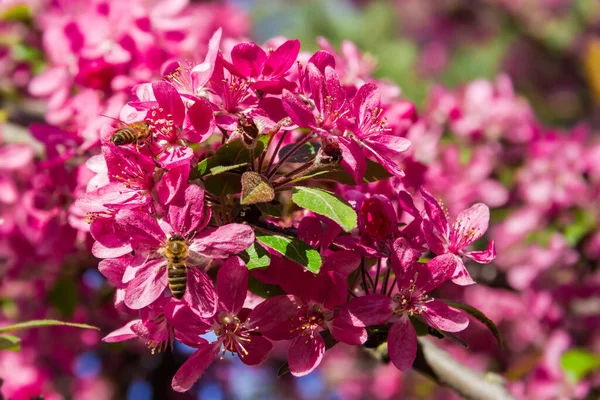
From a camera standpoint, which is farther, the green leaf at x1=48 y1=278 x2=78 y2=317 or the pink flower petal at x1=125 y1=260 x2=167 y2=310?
the green leaf at x1=48 y1=278 x2=78 y2=317

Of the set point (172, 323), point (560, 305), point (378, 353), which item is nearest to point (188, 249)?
point (172, 323)

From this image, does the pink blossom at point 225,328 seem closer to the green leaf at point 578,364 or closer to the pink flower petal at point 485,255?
the pink flower petal at point 485,255

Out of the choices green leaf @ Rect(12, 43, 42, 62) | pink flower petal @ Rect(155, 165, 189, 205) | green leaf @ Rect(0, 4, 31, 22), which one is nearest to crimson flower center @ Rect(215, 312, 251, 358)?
pink flower petal @ Rect(155, 165, 189, 205)

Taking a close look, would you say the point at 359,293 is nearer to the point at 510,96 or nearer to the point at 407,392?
the point at 510,96

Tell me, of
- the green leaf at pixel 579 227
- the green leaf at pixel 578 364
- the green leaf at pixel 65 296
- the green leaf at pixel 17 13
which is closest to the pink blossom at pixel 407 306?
the green leaf at pixel 65 296

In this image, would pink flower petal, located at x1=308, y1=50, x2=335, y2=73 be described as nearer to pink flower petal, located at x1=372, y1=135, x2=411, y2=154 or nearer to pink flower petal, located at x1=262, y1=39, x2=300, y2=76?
pink flower petal, located at x1=262, y1=39, x2=300, y2=76

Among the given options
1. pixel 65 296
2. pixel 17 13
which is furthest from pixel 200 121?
pixel 17 13
